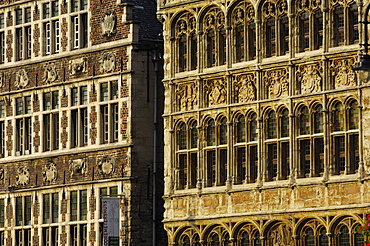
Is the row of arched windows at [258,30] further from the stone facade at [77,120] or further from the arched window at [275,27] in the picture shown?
the stone facade at [77,120]

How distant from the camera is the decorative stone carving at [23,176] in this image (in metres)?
53.7

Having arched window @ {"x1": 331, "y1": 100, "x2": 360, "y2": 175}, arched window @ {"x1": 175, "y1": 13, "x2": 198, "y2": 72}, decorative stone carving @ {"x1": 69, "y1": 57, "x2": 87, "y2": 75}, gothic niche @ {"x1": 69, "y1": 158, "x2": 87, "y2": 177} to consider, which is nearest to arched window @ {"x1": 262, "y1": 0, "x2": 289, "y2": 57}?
arched window @ {"x1": 331, "y1": 100, "x2": 360, "y2": 175}

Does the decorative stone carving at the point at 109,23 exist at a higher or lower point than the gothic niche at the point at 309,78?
higher

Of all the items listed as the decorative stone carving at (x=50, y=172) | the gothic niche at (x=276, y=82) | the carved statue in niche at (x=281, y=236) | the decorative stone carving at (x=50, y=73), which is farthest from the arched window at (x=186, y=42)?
the decorative stone carving at (x=50, y=172)

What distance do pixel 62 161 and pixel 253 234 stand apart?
32.5ft

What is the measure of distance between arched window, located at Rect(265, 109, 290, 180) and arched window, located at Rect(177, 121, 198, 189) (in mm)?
3197

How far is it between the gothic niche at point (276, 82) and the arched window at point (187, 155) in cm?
351

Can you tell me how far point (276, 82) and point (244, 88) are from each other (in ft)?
4.62

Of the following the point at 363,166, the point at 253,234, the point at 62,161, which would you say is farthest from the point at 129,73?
the point at 363,166

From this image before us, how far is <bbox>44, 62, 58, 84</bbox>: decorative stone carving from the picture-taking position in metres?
52.8

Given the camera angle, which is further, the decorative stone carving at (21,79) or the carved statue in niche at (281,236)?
the decorative stone carving at (21,79)

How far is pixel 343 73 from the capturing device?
4184 cm

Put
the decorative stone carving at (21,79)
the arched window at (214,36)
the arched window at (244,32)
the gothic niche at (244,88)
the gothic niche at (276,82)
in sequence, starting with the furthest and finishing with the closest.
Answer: the decorative stone carving at (21,79)
the arched window at (214,36)
the arched window at (244,32)
the gothic niche at (244,88)
the gothic niche at (276,82)

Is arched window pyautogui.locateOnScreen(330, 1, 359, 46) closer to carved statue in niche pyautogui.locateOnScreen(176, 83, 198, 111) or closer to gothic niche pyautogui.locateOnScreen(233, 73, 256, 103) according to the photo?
gothic niche pyautogui.locateOnScreen(233, 73, 256, 103)
